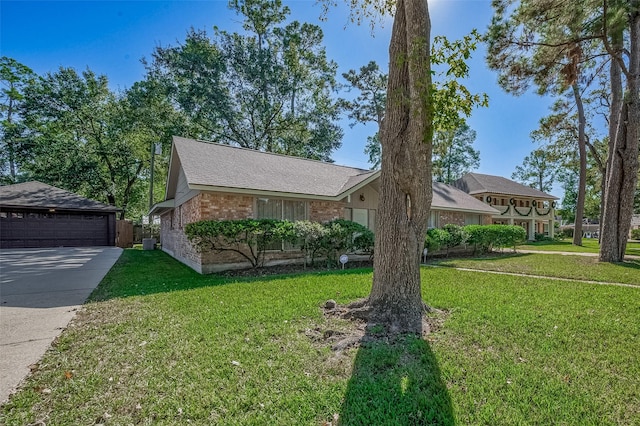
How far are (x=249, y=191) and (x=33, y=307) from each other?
574 cm

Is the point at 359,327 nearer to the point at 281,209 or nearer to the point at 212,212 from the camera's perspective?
the point at 212,212

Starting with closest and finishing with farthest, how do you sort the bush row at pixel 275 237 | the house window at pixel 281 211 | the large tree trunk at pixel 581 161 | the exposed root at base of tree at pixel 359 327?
1. the exposed root at base of tree at pixel 359 327
2. the bush row at pixel 275 237
3. the house window at pixel 281 211
4. the large tree trunk at pixel 581 161

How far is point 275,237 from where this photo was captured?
9.54m

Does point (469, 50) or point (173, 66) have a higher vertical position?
point (173, 66)

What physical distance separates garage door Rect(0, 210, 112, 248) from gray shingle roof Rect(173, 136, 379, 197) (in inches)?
519

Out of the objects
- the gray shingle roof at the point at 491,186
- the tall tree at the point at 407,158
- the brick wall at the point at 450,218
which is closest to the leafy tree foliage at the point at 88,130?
the brick wall at the point at 450,218

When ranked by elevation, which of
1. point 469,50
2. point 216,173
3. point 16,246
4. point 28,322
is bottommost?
point 16,246

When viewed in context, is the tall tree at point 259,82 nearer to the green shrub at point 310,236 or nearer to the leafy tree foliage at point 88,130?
the leafy tree foliage at point 88,130

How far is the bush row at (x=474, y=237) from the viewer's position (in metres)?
13.2

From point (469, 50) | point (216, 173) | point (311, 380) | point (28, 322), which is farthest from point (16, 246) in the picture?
point (469, 50)

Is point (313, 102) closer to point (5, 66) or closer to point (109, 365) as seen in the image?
point (5, 66)

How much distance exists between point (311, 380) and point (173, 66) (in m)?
26.6

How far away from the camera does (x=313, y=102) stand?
26.2 meters

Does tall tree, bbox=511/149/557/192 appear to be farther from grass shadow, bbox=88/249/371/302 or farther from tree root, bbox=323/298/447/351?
tree root, bbox=323/298/447/351
